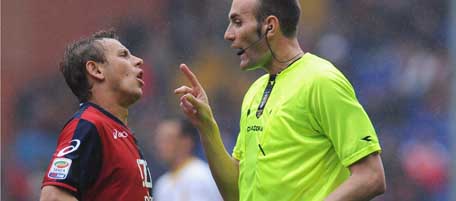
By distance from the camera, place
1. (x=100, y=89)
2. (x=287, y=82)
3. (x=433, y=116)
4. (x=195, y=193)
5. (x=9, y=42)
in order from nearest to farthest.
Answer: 1. (x=287, y=82)
2. (x=100, y=89)
3. (x=195, y=193)
4. (x=433, y=116)
5. (x=9, y=42)

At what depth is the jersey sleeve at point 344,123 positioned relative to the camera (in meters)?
4.13

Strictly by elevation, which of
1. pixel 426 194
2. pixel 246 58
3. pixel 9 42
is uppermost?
pixel 246 58

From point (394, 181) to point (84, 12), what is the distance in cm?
291

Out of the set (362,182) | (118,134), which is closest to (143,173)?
(118,134)

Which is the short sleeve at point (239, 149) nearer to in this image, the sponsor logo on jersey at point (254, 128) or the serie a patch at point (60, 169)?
the sponsor logo on jersey at point (254, 128)

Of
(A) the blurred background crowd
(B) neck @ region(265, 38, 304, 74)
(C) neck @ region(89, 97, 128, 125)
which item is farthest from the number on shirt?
(A) the blurred background crowd

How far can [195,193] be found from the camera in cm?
754

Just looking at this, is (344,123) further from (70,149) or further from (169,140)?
(169,140)

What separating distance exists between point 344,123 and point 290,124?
0.23m

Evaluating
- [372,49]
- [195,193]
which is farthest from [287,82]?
[372,49]

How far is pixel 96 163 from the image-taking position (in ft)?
14.4

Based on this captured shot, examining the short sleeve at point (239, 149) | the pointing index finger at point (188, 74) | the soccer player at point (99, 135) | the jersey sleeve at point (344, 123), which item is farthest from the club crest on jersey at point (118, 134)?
the jersey sleeve at point (344, 123)

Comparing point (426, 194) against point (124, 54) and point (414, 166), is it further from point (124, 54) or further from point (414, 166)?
point (124, 54)

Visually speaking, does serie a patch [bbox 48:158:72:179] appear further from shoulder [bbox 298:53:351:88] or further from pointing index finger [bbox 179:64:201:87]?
shoulder [bbox 298:53:351:88]
